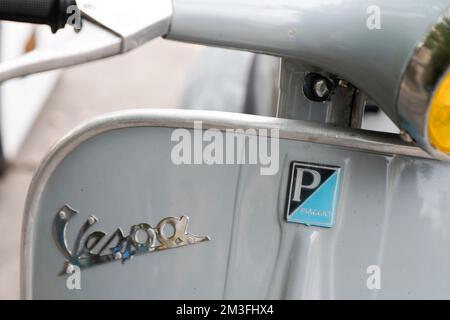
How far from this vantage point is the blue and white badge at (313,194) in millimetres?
1210

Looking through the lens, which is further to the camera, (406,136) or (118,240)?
(118,240)

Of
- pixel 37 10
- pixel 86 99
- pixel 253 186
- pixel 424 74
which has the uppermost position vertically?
pixel 86 99

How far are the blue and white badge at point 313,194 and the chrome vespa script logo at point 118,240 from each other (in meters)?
0.17

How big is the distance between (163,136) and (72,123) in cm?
264

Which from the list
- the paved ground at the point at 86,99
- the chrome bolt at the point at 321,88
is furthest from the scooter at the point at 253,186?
the paved ground at the point at 86,99

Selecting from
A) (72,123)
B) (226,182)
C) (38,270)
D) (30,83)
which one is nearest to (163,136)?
(226,182)

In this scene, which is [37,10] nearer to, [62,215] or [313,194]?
[62,215]

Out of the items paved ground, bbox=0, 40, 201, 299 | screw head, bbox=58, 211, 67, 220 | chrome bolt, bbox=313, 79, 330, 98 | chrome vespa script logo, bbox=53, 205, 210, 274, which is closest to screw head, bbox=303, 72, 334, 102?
chrome bolt, bbox=313, 79, 330, 98

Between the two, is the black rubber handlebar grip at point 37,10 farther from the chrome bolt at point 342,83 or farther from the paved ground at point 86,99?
the paved ground at point 86,99

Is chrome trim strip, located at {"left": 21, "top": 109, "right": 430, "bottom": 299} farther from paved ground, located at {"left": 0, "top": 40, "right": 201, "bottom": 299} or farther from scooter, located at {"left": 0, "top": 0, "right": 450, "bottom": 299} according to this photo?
paved ground, located at {"left": 0, "top": 40, "right": 201, "bottom": 299}

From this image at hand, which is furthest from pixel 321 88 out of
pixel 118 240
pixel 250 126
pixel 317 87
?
pixel 118 240

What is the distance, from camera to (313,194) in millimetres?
1212

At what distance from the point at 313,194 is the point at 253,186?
0.35 ft

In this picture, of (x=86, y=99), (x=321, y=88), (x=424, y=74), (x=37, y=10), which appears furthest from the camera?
(x=86, y=99)
